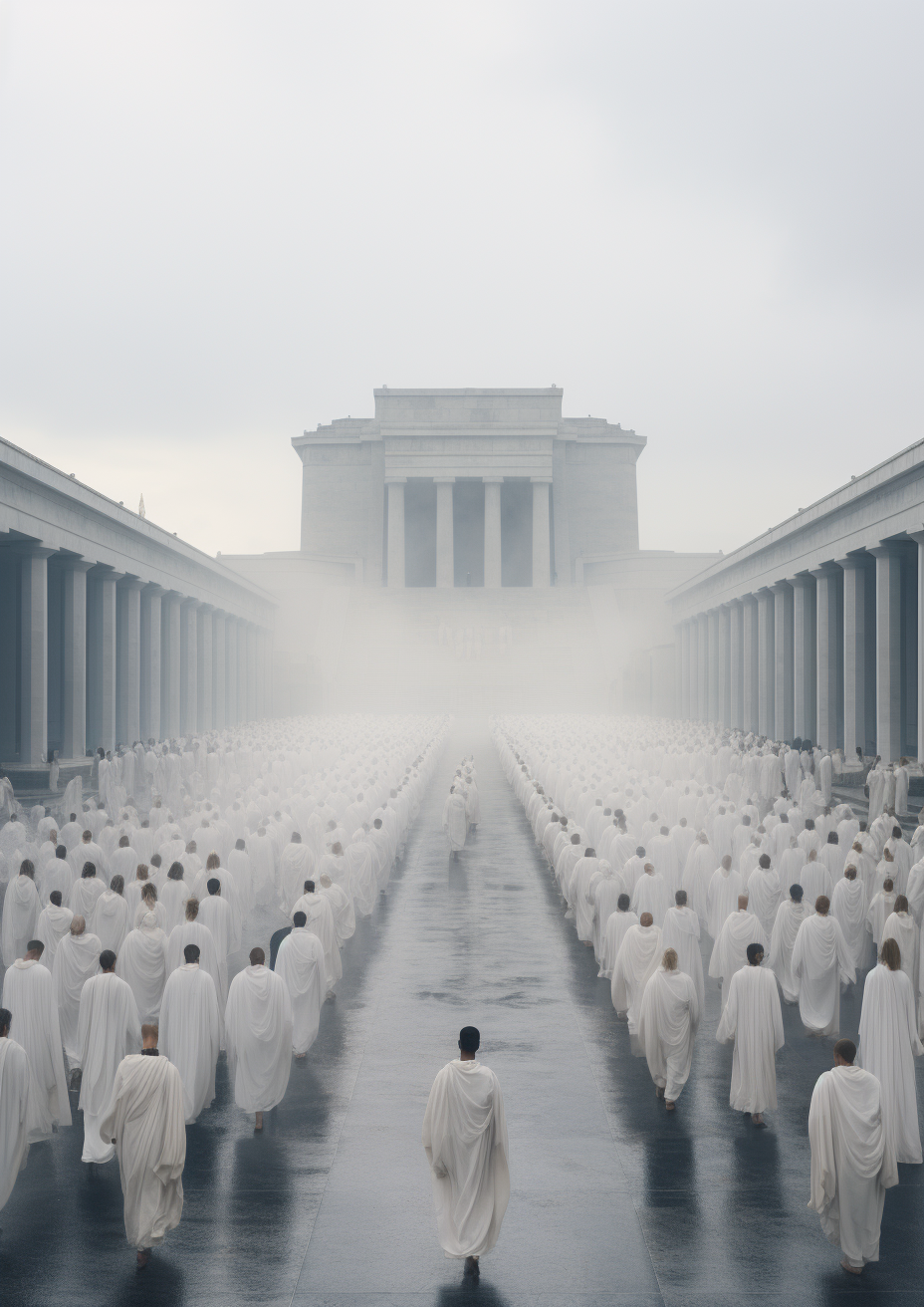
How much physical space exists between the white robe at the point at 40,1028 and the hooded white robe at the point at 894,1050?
6530mm

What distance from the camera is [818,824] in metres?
19.6

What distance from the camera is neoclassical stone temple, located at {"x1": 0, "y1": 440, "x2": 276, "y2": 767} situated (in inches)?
1270

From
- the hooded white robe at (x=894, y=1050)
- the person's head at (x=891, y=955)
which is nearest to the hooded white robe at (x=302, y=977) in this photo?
the hooded white robe at (x=894, y=1050)

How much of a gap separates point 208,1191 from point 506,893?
11.3 metres

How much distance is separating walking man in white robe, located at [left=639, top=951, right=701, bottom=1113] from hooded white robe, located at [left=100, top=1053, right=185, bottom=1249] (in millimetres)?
4317

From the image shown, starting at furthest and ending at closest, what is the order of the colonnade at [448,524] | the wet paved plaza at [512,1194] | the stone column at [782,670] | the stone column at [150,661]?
the colonnade at [448,524], the stone column at [782,670], the stone column at [150,661], the wet paved plaza at [512,1194]

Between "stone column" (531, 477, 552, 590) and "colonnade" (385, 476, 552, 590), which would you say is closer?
"colonnade" (385, 476, 552, 590)

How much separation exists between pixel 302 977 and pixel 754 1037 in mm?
4394

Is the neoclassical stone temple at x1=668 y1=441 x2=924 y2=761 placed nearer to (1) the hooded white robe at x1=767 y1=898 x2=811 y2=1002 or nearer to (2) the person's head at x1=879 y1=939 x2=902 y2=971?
(1) the hooded white robe at x1=767 y1=898 x2=811 y2=1002

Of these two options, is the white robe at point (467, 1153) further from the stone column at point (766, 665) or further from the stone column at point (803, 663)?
the stone column at point (766, 665)

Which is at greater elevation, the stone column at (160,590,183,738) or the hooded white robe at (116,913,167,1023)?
the stone column at (160,590,183,738)

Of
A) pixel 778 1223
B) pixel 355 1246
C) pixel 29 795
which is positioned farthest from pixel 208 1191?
pixel 29 795

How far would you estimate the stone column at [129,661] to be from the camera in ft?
139

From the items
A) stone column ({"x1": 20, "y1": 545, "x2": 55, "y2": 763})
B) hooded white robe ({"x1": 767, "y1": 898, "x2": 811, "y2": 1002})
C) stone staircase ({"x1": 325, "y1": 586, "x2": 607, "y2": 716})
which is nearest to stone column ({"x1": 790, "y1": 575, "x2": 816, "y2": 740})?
stone staircase ({"x1": 325, "y1": 586, "x2": 607, "y2": 716})
